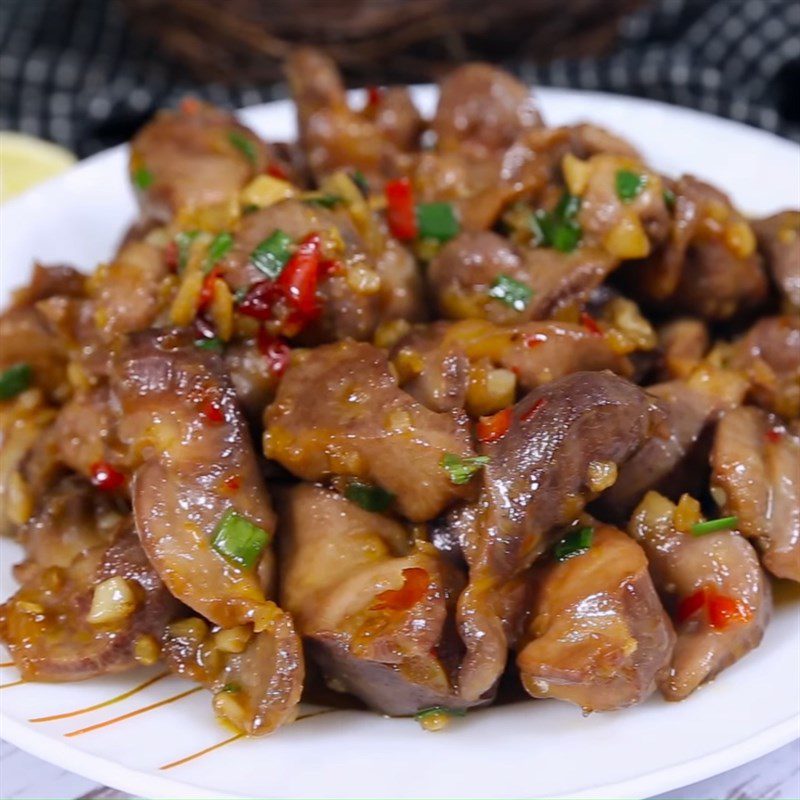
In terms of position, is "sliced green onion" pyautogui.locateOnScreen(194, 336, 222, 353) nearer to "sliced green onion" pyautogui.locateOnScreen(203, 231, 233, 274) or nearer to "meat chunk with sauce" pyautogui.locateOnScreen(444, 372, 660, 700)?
"sliced green onion" pyautogui.locateOnScreen(203, 231, 233, 274)

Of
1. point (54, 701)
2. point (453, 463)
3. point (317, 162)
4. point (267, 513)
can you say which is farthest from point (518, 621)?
point (317, 162)

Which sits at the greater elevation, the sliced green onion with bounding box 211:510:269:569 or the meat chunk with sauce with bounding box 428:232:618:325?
the meat chunk with sauce with bounding box 428:232:618:325

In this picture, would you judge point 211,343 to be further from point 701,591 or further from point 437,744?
point 701,591

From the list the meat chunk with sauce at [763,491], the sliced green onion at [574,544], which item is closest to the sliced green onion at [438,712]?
the sliced green onion at [574,544]

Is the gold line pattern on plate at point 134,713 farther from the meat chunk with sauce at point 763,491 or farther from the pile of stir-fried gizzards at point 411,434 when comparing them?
the meat chunk with sauce at point 763,491

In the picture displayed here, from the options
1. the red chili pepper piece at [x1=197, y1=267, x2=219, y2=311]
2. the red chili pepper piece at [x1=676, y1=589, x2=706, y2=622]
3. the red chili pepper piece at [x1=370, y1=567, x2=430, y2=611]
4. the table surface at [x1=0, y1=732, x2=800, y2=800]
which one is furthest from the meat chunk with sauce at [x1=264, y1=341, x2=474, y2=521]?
the table surface at [x1=0, y1=732, x2=800, y2=800]

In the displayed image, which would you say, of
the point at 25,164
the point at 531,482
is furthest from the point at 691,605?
the point at 25,164
